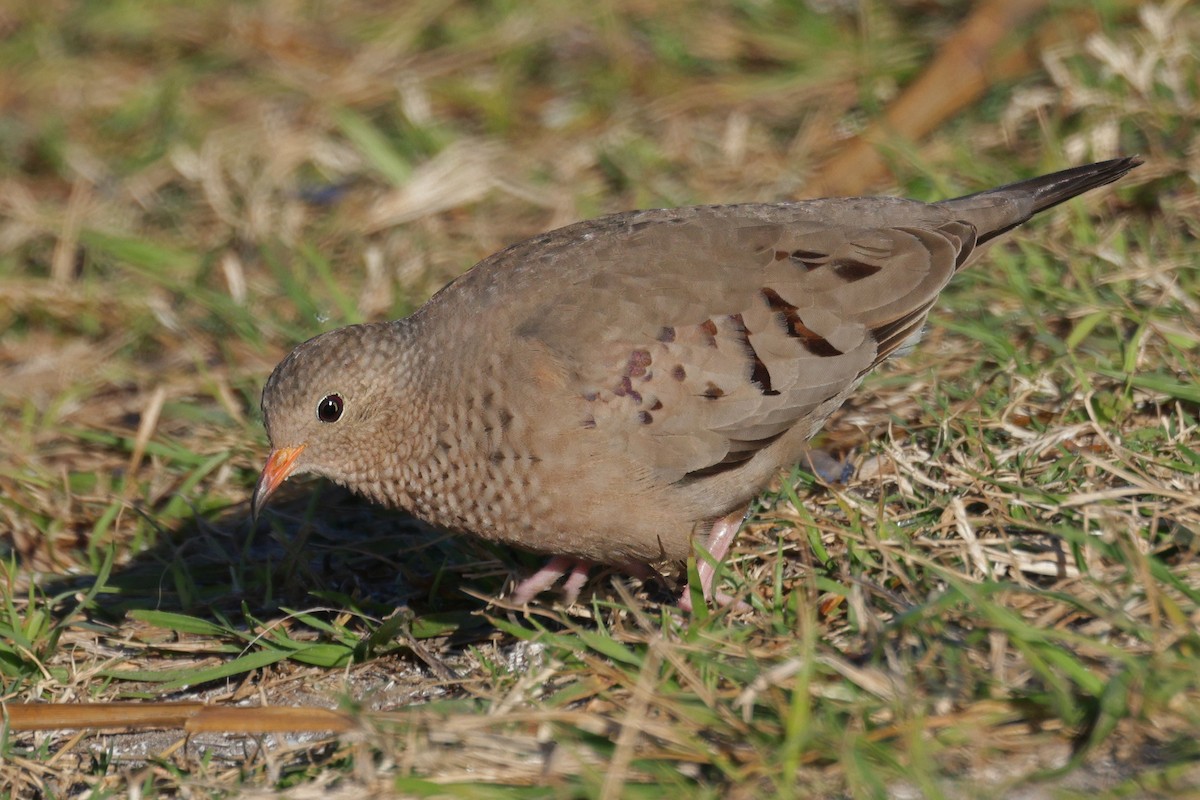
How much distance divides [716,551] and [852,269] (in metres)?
0.91

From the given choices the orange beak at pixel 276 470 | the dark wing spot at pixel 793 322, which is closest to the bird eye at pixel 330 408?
the orange beak at pixel 276 470

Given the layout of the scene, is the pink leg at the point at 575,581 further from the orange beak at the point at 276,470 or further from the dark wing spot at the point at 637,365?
the orange beak at the point at 276,470

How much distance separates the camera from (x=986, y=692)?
2885mm

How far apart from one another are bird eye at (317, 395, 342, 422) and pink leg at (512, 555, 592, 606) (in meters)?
0.76

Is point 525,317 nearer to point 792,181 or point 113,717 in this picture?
point 113,717

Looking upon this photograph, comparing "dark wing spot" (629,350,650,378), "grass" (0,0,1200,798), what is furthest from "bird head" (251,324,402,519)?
"dark wing spot" (629,350,650,378)


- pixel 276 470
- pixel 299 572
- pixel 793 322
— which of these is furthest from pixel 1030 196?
pixel 299 572

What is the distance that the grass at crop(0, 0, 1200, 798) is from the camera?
2.87m

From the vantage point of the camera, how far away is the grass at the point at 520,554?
2865 millimetres

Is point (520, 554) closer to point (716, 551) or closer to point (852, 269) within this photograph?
point (716, 551)

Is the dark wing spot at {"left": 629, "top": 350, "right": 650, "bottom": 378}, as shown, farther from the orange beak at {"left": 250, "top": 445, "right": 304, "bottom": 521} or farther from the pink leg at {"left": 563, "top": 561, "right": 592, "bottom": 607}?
the orange beak at {"left": 250, "top": 445, "right": 304, "bottom": 521}

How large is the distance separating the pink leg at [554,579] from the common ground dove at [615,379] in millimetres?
17

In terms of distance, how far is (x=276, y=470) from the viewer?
3848mm

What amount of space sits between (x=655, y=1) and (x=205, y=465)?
13.1 feet
